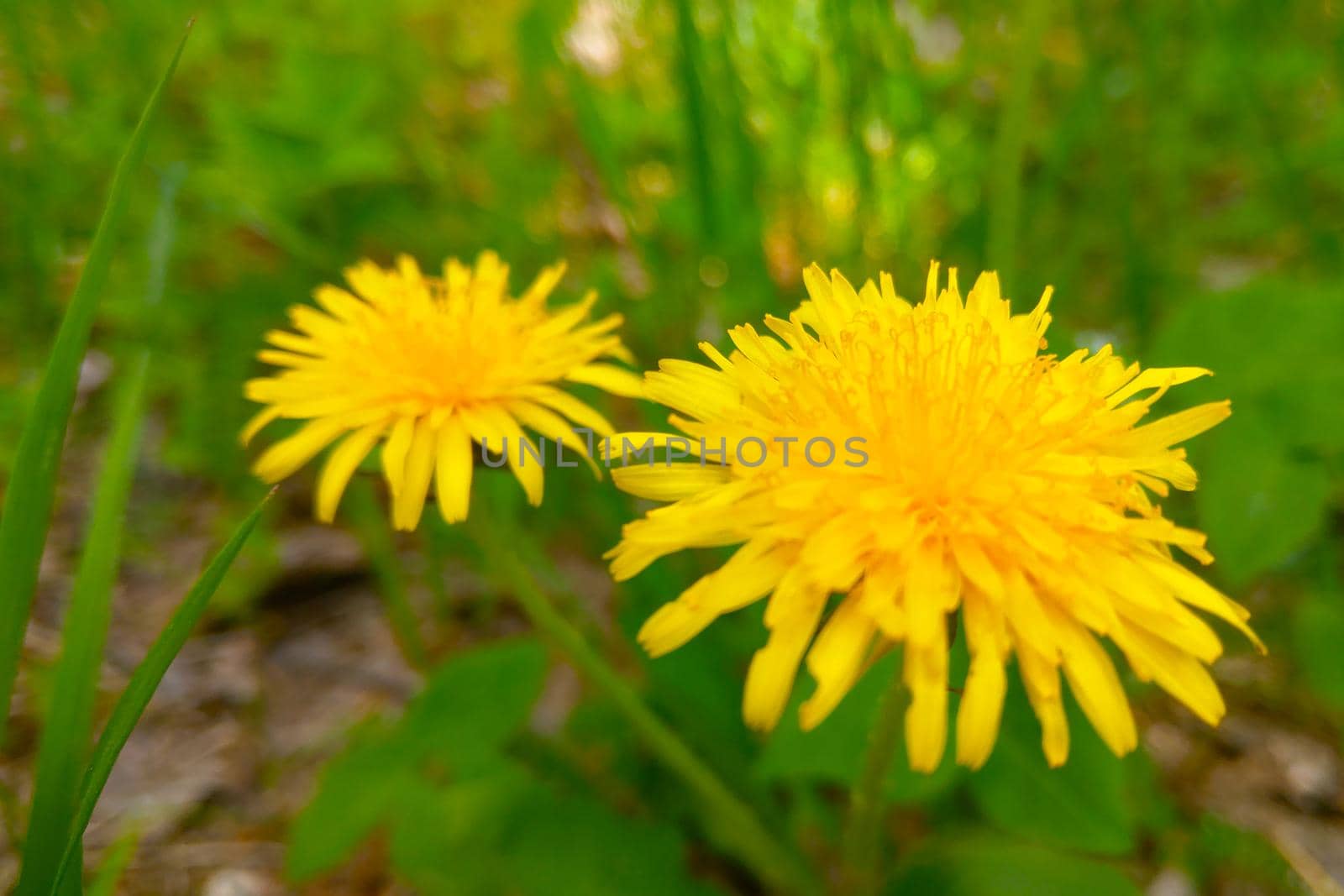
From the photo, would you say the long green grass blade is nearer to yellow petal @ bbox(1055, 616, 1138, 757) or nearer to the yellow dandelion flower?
the yellow dandelion flower

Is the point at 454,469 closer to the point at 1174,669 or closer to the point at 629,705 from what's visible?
the point at 629,705

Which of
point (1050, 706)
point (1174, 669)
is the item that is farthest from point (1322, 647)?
point (1050, 706)

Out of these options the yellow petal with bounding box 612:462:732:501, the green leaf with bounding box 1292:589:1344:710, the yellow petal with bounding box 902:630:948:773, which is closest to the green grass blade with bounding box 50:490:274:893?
the yellow petal with bounding box 612:462:732:501

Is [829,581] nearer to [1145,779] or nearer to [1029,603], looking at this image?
[1029,603]

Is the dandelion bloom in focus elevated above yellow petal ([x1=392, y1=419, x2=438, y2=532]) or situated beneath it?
situated beneath

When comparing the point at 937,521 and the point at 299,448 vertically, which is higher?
the point at 299,448

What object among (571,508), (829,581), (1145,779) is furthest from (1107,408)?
(571,508)
